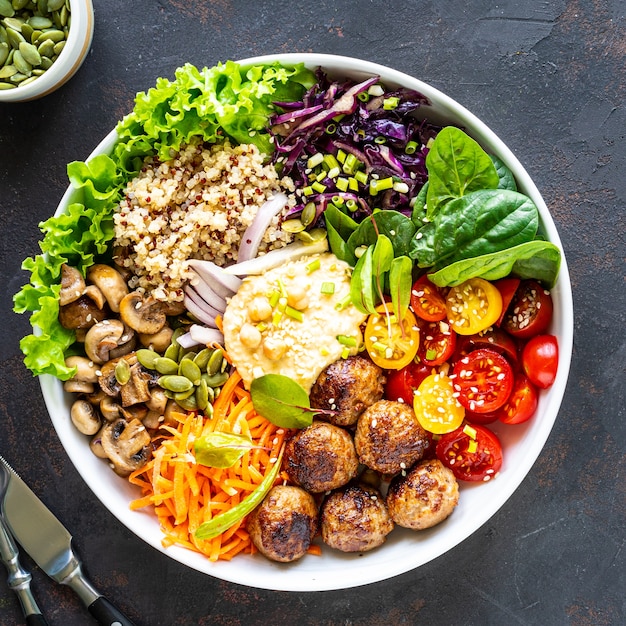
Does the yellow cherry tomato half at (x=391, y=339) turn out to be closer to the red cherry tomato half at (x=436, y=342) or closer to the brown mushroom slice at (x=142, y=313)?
the red cherry tomato half at (x=436, y=342)

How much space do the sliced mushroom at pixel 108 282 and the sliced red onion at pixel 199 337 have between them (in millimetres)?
299

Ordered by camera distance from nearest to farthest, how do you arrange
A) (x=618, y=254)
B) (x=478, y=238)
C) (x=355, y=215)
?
1. (x=478, y=238)
2. (x=355, y=215)
3. (x=618, y=254)

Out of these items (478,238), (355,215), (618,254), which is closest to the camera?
(478,238)

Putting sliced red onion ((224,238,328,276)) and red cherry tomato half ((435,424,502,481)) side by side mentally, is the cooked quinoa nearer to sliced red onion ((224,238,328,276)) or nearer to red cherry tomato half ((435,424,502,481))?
sliced red onion ((224,238,328,276))

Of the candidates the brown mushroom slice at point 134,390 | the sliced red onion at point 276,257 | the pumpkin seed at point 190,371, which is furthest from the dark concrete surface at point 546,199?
the sliced red onion at point 276,257

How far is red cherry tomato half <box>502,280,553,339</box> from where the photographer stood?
Result: 2598 millimetres

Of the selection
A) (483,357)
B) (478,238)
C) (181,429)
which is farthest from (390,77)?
(181,429)

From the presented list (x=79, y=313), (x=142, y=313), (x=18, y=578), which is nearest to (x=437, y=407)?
(x=142, y=313)

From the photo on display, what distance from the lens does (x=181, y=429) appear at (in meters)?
2.76

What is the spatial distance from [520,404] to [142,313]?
5.11 ft

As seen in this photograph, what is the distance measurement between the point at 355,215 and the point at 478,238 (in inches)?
20.4

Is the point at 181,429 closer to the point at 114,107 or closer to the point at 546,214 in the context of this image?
the point at 114,107

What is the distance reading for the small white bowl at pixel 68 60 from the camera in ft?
9.02

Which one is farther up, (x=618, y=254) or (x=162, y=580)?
(x=618, y=254)
